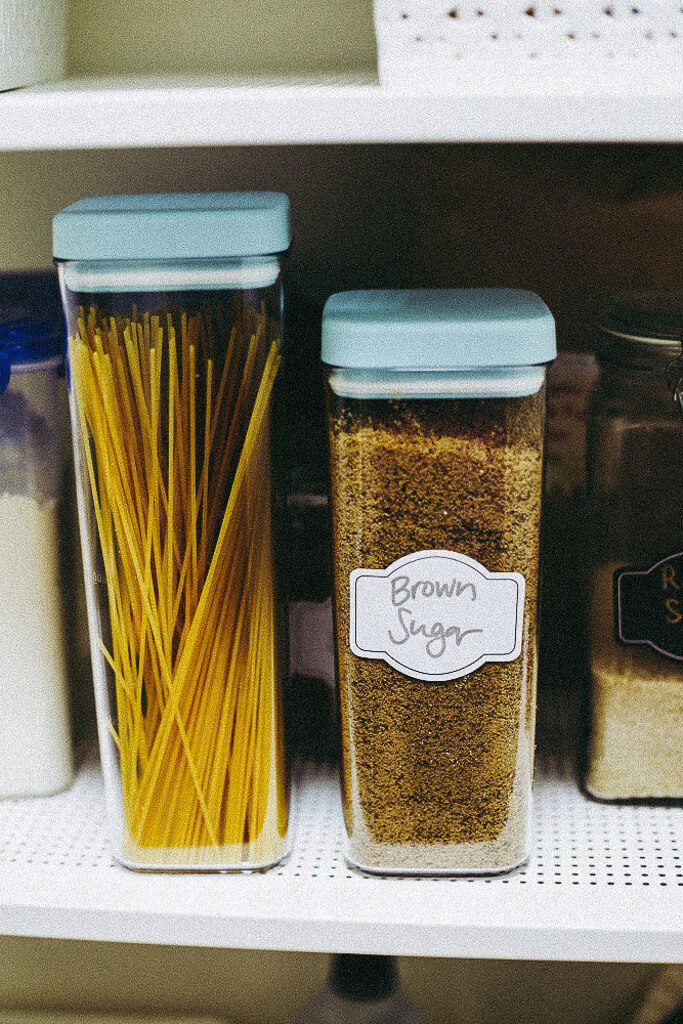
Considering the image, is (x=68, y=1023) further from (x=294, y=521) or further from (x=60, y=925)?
(x=294, y=521)

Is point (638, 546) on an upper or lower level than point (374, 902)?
upper

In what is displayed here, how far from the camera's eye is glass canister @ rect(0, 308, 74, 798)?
2.03ft

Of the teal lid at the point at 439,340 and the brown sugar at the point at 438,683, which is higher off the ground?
the teal lid at the point at 439,340

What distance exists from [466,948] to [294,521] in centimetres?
28

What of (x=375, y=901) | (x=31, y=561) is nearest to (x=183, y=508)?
(x=31, y=561)

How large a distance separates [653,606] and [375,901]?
0.80ft

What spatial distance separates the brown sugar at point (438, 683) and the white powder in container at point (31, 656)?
0.20 meters

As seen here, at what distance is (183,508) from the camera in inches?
21.9

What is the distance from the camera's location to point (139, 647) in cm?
58

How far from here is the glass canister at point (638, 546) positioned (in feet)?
1.98

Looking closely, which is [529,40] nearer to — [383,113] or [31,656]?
[383,113]

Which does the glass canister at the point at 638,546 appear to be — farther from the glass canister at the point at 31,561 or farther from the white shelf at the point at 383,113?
the glass canister at the point at 31,561

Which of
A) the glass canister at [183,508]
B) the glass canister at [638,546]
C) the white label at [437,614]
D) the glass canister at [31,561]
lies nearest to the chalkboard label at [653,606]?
the glass canister at [638,546]

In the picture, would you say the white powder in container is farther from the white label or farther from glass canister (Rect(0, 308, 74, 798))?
the white label
